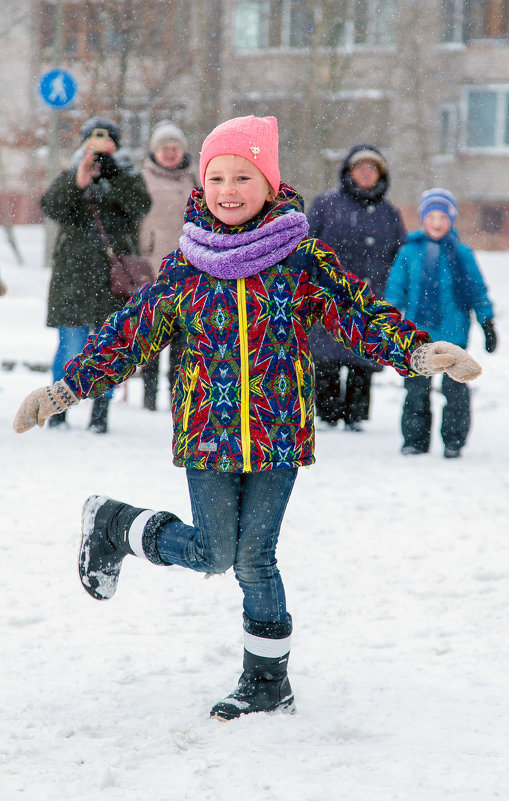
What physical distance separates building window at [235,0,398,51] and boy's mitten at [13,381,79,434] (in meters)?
25.6

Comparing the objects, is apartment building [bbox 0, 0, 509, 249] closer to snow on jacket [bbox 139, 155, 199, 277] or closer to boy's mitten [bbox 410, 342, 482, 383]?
snow on jacket [bbox 139, 155, 199, 277]

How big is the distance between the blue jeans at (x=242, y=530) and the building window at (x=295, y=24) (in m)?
25.6

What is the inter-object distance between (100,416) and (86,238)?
1274 millimetres

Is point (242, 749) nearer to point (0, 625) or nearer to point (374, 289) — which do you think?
point (0, 625)

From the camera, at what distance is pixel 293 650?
354cm

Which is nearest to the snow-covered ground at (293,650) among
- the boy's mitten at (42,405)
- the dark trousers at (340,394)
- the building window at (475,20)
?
the boy's mitten at (42,405)

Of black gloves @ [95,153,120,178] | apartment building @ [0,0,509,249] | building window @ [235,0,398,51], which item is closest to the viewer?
black gloves @ [95,153,120,178]

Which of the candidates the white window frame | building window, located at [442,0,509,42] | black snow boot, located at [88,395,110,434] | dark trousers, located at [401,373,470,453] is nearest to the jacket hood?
dark trousers, located at [401,373,470,453]

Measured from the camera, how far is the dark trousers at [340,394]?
795cm

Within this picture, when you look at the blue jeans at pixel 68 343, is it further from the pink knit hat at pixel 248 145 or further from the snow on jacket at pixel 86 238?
the pink knit hat at pixel 248 145

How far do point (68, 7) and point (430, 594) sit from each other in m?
23.8

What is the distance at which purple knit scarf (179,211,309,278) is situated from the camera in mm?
2848

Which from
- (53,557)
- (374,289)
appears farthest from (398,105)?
(53,557)

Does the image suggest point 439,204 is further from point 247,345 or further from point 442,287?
point 247,345
